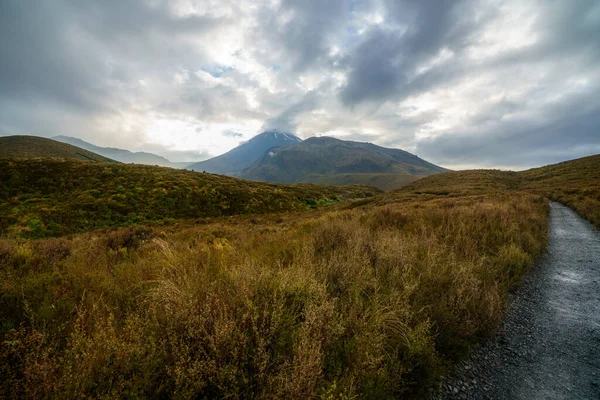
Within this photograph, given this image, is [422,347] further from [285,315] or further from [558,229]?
[558,229]

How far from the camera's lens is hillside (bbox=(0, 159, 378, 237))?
18375 mm

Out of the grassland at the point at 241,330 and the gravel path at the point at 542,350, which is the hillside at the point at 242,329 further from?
the gravel path at the point at 542,350

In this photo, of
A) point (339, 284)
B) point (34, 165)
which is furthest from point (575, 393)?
point (34, 165)

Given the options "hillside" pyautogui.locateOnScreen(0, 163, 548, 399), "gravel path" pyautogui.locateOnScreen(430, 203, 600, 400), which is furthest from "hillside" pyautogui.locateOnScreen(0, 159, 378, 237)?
"gravel path" pyautogui.locateOnScreen(430, 203, 600, 400)

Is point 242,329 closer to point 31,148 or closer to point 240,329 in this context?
point 240,329

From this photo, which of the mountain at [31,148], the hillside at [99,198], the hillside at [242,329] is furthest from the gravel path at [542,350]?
the mountain at [31,148]

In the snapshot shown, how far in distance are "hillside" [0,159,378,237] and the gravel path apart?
23.5 meters

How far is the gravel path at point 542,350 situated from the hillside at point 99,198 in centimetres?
2347

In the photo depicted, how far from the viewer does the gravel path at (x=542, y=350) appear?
120 inches

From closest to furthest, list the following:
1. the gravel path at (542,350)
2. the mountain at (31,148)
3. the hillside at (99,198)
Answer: the gravel path at (542,350)
the hillside at (99,198)
the mountain at (31,148)

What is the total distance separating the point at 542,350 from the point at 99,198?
100ft

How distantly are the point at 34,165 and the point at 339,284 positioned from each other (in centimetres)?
3966

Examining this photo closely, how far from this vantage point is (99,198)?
23250 millimetres

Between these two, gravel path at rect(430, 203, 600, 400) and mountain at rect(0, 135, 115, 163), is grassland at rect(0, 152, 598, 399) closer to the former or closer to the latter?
gravel path at rect(430, 203, 600, 400)
